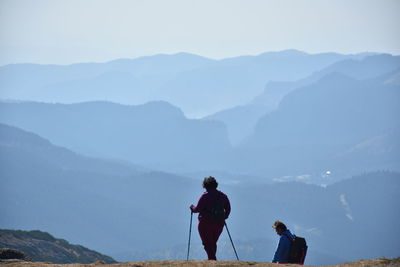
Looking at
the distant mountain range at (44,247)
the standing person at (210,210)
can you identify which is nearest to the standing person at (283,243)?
the standing person at (210,210)

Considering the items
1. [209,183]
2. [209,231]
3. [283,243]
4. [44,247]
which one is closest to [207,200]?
[209,183]

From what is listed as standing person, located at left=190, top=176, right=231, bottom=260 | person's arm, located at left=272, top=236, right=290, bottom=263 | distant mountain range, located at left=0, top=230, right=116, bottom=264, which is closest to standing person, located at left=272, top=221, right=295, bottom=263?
person's arm, located at left=272, top=236, right=290, bottom=263

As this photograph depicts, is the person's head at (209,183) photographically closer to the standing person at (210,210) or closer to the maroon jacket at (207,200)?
the standing person at (210,210)

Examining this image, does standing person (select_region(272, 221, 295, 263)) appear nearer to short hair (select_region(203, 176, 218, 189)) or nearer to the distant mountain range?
short hair (select_region(203, 176, 218, 189))

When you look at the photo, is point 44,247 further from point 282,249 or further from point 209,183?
point 282,249

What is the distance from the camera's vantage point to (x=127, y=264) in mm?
14969

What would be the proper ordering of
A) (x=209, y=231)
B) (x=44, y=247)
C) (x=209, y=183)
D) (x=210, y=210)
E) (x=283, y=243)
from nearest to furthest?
(x=283, y=243) < (x=209, y=183) < (x=210, y=210) < (x=209, y=231) < (x=44, y=247)

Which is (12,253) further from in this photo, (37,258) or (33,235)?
(33,235)

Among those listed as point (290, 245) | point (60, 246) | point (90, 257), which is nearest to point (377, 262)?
point (290, 245)

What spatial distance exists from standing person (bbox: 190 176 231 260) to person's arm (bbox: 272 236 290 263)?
165 cm

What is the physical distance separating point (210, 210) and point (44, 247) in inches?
1487

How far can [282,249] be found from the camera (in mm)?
14898

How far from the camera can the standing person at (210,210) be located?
15.6 m

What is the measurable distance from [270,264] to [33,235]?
42.8 m
